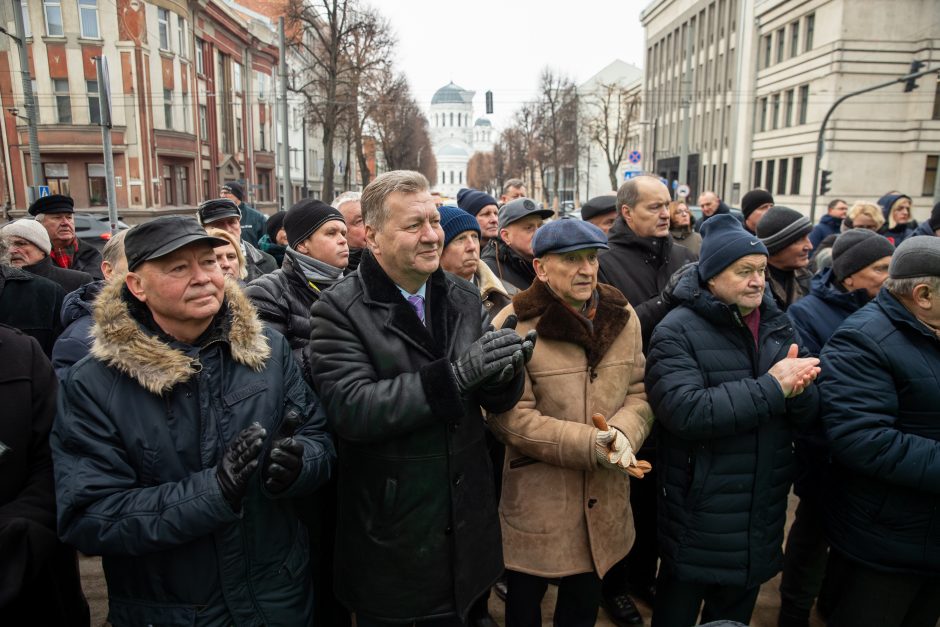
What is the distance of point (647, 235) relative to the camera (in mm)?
4012

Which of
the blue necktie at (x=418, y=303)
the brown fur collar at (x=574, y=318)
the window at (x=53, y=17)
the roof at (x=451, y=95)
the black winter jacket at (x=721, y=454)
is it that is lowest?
the black winter jacket at (x=721, y=454)

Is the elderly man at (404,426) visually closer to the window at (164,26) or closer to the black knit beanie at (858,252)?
the black knit beanie at (858,252)

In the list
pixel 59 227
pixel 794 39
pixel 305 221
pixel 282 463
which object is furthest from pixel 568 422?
pixel 794 39

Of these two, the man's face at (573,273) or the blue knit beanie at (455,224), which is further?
the blue knit beanie at (455,224)

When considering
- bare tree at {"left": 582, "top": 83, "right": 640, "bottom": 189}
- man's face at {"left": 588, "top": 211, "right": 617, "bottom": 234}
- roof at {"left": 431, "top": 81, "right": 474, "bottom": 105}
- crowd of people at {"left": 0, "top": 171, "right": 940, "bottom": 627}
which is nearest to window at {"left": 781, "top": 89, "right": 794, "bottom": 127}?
bare tree at {"left": 582, "top": 83, "right": 640, "bottom": 189}

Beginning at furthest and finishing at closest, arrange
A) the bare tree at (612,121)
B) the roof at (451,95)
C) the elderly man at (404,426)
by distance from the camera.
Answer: the roof at (451,95)
the bare tree at (612,121)
the elderly man at (404,426)

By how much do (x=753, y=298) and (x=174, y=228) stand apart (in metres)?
2.42

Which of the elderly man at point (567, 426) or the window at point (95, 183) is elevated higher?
the window at point (95, 183)

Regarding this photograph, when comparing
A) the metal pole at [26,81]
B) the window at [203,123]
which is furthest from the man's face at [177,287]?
the window at [203,123]

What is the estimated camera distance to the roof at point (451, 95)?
14775 centimetres

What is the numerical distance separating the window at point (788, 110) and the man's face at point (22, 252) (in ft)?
121

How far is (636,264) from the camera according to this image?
4.00 metres

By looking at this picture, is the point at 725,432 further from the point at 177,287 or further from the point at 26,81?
the point at 26,81

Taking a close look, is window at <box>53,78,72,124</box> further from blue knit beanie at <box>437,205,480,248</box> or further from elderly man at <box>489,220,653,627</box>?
elderly man at <box>489,220,653,627</box>
